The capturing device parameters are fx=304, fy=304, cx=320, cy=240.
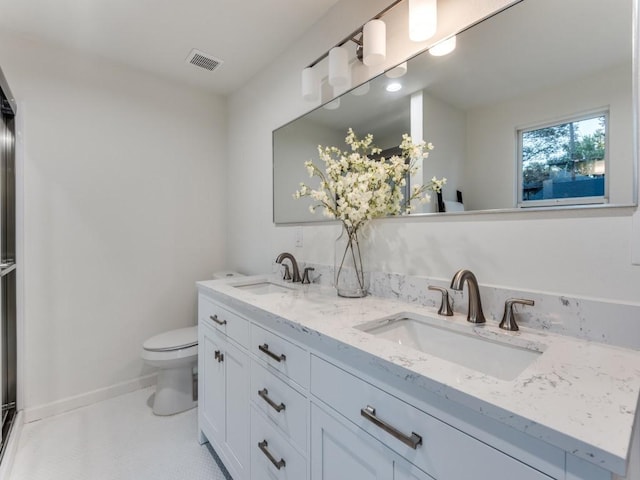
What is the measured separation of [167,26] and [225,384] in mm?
2034

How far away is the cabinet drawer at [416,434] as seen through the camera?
1.70 ft

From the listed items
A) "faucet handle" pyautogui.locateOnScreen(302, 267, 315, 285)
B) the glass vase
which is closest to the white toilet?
"faucet handle" pyautogui.locateOnScreen(302, 267, 315, 285)

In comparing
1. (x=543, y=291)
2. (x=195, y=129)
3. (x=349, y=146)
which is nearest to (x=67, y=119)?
(x=195, y=129)

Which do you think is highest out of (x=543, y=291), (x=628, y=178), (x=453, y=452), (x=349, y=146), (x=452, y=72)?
(x=452, y=72)

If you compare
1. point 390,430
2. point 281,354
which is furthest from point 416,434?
point 281,354

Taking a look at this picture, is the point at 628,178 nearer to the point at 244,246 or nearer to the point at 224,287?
the point at 224,287

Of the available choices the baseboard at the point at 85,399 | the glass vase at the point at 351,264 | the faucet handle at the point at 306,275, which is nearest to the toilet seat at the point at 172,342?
the baseboard at the point at 85,399

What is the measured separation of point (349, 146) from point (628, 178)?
1.07 m

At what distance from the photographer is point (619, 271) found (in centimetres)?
79

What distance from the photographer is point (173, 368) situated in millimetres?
1973

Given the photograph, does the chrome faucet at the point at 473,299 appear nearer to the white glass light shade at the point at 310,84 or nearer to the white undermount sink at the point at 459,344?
the white undermount sink at the point at 459,344

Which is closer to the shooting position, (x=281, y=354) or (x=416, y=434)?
(x=416, y=434)

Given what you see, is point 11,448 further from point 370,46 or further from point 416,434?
point 370,46

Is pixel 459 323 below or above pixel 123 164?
below
